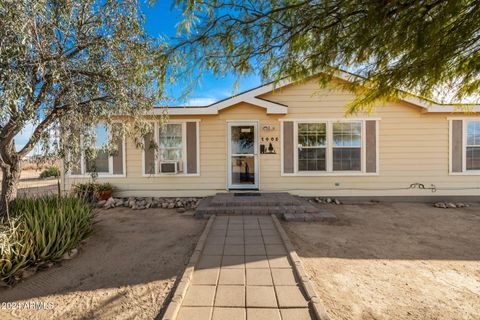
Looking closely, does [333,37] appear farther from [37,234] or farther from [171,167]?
[171,167]

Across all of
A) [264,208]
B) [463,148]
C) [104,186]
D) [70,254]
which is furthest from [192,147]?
[463,148]

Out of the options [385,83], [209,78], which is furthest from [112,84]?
[385,83]

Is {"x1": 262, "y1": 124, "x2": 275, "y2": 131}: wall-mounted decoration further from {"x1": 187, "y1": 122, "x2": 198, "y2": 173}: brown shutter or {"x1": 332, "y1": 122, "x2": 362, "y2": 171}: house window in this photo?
{"x1": 187, "y1": 122, "x2": 198, "y2": 173}: brown shutter

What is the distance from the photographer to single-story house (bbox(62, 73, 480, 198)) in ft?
23.4

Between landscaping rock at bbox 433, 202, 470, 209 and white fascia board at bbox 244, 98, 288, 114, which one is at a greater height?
white fascia board at bbox 244, 98, 288, 114

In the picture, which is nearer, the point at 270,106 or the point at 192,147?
the point at 270,106

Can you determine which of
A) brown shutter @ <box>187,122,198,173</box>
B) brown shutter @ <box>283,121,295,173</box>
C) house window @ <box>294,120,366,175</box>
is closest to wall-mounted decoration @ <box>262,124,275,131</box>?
brown shutter @ <box>283,121,295,173</box>

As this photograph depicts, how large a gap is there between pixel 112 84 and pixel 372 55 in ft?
13.0

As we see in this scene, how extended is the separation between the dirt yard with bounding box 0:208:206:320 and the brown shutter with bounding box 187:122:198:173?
2.93 meters

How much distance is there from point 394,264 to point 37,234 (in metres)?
5.42

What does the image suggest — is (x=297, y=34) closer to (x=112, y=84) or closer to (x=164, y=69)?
(x=164, y=69)

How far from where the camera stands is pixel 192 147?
724cm

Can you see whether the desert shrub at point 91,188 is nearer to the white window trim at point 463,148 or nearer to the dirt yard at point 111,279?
the dirt yard at point 111,279

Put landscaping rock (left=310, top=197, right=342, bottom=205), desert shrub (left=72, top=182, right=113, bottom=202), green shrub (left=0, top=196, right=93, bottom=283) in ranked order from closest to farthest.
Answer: green shrub (left=0, top=196, right=93, bottom=283) < desert shrub (left=72, top=182, right=113, bottom=202) < landscaping rock (left=310, top=197, right=342, bottom=205)
